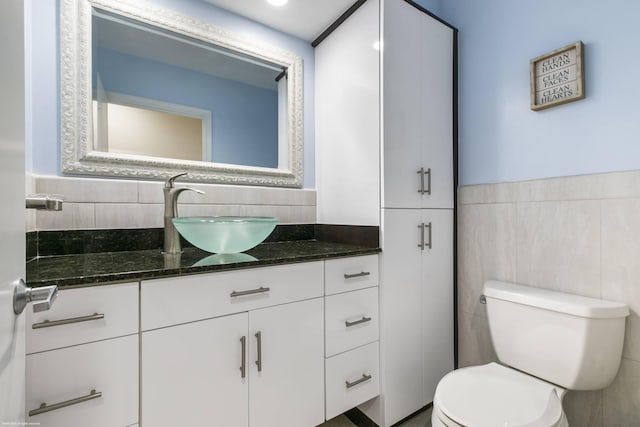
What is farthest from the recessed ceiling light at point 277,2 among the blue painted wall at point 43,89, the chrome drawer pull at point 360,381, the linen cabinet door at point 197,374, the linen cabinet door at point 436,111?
the chrome drawer pull at point 360,381

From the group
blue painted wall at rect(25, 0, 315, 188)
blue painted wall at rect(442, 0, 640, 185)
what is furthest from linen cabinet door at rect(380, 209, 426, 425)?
blue painted wall at rect(25, 0, 315, 188)

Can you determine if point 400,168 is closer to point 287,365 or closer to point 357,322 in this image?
point 357,322

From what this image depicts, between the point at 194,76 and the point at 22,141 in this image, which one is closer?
the point at 22,141

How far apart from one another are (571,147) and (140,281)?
1785mm

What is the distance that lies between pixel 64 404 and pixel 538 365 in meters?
1.63

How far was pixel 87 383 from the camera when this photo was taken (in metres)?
0.80

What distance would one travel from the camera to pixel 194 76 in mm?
1535

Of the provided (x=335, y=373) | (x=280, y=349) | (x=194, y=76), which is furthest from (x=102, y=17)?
(x=335, y=373)

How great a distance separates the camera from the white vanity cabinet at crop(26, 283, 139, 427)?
2.45ft

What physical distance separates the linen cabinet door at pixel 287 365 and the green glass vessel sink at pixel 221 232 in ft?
0.94

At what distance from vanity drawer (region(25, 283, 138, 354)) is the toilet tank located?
147cm

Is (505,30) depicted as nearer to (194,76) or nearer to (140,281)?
(194,76)

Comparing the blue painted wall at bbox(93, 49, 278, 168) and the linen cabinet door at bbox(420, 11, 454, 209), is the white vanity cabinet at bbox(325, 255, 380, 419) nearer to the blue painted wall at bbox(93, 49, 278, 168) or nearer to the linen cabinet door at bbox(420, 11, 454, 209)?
the linen cabinet door at bbox(420, 11, 454, 209)

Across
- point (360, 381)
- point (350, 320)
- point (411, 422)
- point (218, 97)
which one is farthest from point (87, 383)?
point (411, 422)
